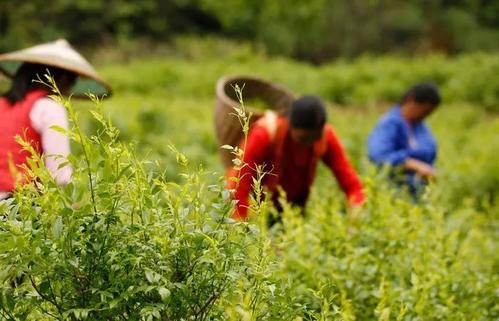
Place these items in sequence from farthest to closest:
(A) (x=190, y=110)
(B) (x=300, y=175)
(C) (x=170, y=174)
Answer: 1. (A) (x=190, y=110)
2. (C) (x=170, y=174)
3. (B) (x=300, y=175)

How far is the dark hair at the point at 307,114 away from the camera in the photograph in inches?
167

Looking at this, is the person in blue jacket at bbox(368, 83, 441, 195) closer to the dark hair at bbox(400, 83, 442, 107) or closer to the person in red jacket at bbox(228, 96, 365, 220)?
the dark hair at bbox(400, 83, 442, 107)

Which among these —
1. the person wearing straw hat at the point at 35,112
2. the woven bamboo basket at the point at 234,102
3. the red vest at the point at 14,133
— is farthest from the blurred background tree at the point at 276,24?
the red vest at the point at 14,133

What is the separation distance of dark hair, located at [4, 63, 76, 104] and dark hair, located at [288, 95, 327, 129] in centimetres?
118

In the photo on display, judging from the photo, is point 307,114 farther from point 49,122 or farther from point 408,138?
point 408,138

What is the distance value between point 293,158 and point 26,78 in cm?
161

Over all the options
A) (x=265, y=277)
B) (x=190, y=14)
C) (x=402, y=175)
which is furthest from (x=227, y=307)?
(x=190, y=14)

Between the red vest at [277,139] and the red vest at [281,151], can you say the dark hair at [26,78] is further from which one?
the red vest at [281,151]

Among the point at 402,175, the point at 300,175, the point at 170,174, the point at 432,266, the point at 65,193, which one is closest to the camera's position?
the point at 65,193

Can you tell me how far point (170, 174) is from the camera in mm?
8227

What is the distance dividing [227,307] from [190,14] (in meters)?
27.5

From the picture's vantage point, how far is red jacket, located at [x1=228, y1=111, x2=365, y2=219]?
447 cm

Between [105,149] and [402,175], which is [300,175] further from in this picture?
[105,149]

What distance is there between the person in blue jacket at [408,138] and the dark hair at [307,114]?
148 cm
